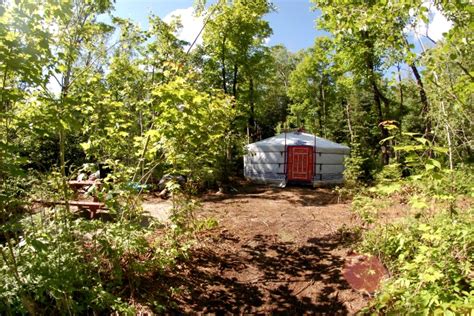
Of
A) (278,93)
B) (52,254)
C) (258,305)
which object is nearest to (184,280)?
(258,305)

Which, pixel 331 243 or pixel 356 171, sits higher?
pixel 356 171

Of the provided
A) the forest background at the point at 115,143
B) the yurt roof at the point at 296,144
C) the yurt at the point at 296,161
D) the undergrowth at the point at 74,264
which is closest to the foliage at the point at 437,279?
the forest background at the point at 115,143

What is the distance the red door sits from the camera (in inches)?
484

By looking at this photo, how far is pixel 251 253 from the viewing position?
446 cm

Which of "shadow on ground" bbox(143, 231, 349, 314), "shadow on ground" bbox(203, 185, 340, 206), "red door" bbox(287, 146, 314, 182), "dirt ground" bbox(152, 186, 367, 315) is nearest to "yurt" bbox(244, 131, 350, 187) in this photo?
"red door" bbox(287, 146, 314, 182)

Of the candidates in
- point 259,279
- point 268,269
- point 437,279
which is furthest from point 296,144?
point 437,279

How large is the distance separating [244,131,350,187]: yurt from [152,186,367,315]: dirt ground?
591cm

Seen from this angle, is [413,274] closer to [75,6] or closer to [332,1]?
[332,1]

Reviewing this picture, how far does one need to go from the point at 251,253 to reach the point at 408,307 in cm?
237

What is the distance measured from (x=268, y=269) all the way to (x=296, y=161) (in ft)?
28.4

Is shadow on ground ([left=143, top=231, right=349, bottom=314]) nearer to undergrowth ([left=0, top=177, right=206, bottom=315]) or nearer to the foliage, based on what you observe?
undergrowth ([left=0, top=177, right=206, bottom=315])

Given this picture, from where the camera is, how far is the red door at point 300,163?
12.3 m

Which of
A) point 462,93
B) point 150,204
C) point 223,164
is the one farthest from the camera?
point 223,164

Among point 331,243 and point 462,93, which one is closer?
point 462,93
